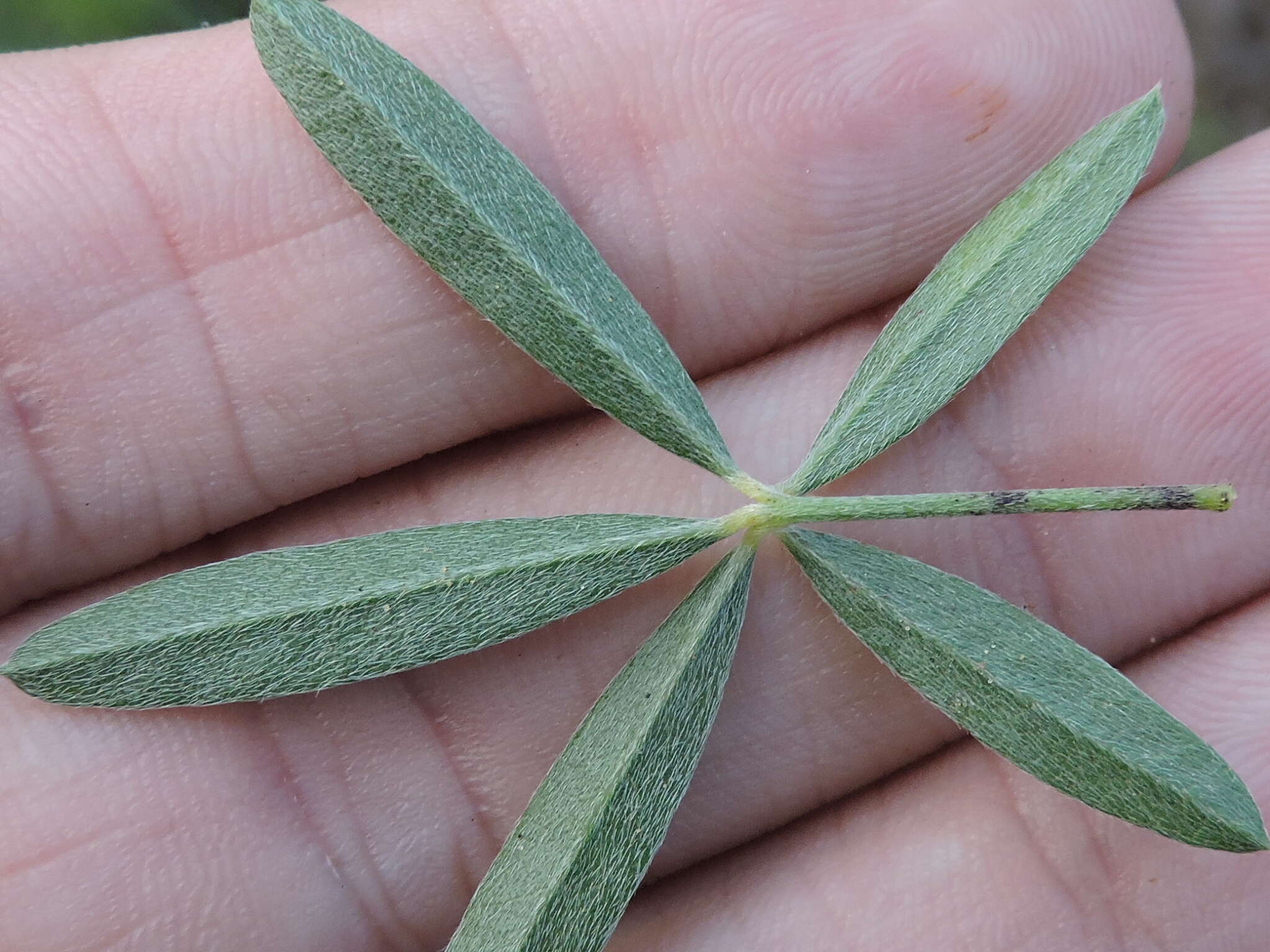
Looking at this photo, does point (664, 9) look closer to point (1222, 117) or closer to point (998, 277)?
point (998, 277)

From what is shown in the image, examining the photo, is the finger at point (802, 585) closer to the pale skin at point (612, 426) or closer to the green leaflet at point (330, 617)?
the pale skin at point (612, 426)

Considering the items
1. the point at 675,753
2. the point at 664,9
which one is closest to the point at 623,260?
the point at 664,9

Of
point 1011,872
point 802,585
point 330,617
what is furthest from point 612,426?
point 1011,872

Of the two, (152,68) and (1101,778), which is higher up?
(152,68)

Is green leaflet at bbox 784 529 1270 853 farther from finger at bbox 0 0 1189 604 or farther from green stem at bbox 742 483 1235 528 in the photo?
finger at bbox 0 0 1189 604

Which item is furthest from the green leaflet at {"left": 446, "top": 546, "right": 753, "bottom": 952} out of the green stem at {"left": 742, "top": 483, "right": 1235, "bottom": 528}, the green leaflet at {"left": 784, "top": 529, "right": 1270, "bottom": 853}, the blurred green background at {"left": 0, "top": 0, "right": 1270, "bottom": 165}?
the blurred green background at {"left": 0, "top": 0, "right": 1270, "bottom": 165}

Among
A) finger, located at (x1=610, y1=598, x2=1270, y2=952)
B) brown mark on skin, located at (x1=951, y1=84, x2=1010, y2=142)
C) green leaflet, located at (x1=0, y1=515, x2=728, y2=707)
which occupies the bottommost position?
finger, located at (x1=610, y1=598, x2=1270, y2=952)

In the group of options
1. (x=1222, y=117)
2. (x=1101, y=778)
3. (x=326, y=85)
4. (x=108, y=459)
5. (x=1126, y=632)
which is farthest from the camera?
(x=1222, y=117)
